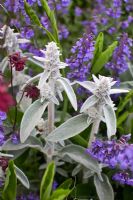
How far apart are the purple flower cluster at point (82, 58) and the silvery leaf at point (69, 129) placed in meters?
0.24

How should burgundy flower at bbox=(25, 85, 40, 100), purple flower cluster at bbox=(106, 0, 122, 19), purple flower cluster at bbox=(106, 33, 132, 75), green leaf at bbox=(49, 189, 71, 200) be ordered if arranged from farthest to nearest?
1. purple flower cluster at bbox=(106, 0, 122, 19)
2. purple flower cluster at bbox=(106, 33, 132, 75)
3. burgundy flower at bbox=(25, 85, 40, 100)
4. green leaf at bbox=(49, 189, 71, 200)

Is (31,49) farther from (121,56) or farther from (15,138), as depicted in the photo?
(15,138)

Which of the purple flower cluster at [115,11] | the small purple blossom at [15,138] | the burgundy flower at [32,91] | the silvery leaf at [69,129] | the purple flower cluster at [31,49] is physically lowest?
the small purple blossom at [15,138]

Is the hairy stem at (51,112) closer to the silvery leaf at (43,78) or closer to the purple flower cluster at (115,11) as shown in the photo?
the silvery leaf at (43,78)

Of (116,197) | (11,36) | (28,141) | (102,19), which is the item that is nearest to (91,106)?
(28,141)

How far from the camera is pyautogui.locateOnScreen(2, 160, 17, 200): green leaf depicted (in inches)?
47.9

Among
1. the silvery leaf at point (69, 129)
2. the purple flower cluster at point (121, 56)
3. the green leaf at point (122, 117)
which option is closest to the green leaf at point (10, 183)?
the silvery leaf at point (69, 129)

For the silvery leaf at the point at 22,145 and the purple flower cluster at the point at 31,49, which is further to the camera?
the purple flower cluster at the point at 31,49

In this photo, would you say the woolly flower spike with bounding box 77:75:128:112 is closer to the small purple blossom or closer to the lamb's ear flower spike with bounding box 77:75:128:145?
the lamb's ear flower spike with bounding box 77:75:128:145

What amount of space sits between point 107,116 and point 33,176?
512mm

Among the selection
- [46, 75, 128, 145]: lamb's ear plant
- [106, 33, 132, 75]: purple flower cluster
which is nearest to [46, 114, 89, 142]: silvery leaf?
[46, 75, 128, 145]: lamb's ear plant

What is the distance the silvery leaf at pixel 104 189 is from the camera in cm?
147

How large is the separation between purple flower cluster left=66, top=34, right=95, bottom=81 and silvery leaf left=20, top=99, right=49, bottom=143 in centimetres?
26

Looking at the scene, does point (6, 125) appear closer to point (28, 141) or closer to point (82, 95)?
point (28, 141)
